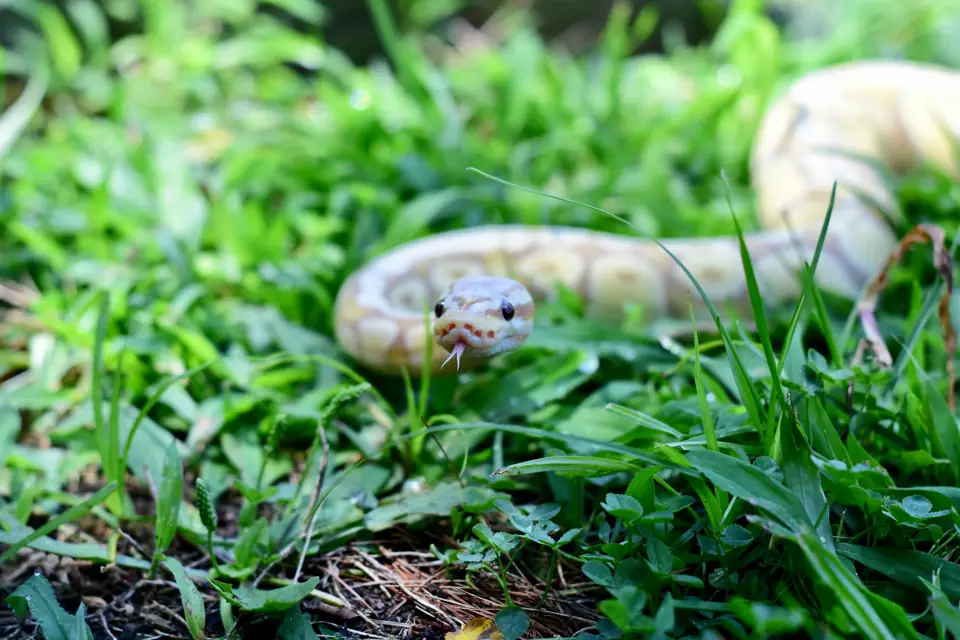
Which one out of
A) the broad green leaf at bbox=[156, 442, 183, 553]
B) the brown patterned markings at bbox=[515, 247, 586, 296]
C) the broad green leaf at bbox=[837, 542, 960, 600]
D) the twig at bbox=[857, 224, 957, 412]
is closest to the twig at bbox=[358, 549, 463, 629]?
the broad green leaf at bbox=[156, 442, 183, 553]

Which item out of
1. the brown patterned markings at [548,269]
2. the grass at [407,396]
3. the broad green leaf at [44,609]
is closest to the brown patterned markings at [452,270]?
the brown patterned markings at [548,269]

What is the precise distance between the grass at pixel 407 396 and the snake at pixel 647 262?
0.15 metres

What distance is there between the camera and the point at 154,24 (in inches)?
191

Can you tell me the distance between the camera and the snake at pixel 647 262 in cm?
214

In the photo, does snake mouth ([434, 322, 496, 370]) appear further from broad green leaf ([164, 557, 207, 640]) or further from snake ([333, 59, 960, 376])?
broad green leaf ([164, 557, 207, 640])

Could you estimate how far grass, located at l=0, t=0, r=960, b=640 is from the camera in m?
1.57

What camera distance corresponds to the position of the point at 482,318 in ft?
6.50

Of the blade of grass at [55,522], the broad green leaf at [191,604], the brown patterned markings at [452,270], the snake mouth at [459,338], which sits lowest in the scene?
the broad green leaf at [191,604]

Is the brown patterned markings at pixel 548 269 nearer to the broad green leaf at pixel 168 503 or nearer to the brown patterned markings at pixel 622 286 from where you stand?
the brown patterned markings at pixel 622 286

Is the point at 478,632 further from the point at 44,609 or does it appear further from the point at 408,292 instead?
the point at 408,292

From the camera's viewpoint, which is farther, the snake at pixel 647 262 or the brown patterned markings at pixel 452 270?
the brown patterned markings at pixel 452 270

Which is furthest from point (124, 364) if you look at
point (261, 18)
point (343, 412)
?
point (261, 18)

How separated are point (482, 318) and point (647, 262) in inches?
48.1

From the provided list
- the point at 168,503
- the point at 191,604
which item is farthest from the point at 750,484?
the point at 168,503
